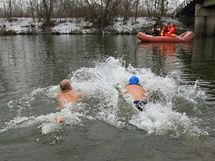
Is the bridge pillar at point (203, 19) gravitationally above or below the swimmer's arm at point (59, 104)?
above

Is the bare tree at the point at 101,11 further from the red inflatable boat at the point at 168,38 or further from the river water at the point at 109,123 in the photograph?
the river water at the point at 109,123

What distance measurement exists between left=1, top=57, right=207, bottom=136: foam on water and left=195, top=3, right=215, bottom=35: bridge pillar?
31.3 metres

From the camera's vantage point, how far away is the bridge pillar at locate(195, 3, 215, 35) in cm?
4112

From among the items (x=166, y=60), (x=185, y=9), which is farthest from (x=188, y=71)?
(x=185, y=9)

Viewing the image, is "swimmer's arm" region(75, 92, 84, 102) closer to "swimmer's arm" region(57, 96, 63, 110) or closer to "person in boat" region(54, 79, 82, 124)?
"person in boat" region(54, 79, 82, 124)

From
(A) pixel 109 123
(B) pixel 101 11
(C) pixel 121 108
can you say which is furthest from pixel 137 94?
(B) pixel 101 11

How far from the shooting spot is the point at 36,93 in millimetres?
10883

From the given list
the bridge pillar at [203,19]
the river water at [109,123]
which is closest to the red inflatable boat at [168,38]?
the bridge pillar at [203,19]

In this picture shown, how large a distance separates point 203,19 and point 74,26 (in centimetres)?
2263

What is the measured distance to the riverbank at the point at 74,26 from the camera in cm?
5112

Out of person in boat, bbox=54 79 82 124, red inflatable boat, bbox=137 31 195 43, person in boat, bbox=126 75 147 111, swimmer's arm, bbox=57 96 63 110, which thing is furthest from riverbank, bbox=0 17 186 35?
swimmer's arm, bbox=57 96 63 110

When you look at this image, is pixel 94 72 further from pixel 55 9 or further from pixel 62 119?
pixel 55 9

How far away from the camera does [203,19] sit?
1633 inches

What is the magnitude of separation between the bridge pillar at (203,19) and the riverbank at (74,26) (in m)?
5.54
